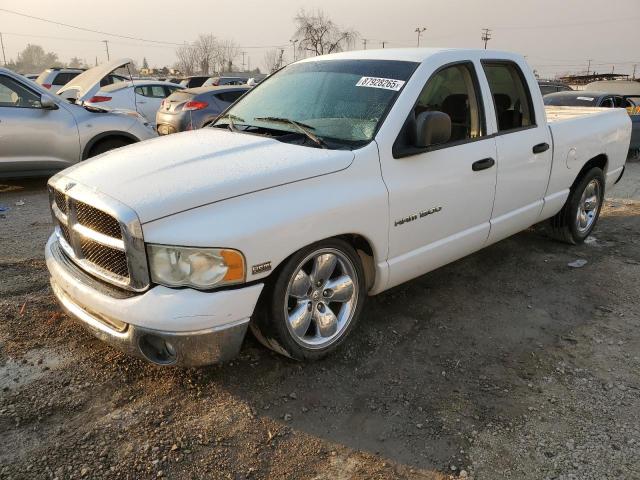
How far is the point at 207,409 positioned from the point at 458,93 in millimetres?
2831

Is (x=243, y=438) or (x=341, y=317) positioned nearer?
(x=243, y=438)

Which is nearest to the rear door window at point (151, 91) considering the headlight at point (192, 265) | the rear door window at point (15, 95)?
the rear door window at point (15, 95)

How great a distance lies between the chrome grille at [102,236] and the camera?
2561 mm

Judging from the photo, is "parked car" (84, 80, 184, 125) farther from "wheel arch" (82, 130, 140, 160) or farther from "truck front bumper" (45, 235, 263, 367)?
"truck front bumper" (45, 235, 263, 367)

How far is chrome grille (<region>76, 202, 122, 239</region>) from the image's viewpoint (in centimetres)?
267

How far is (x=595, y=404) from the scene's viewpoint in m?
2.94

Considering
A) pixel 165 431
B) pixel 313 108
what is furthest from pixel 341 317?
pixel 313 108

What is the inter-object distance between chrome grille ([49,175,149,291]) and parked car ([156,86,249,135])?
8407 mm

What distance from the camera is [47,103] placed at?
727 centimetres

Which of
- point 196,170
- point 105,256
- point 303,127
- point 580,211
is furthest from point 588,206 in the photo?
point 105,256

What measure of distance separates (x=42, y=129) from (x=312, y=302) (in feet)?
19.4

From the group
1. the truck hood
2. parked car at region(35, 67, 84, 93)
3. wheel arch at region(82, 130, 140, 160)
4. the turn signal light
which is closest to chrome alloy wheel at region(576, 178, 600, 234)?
the truck hood

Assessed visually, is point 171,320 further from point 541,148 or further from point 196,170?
point 541,148

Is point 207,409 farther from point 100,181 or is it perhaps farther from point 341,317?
point 100,181
